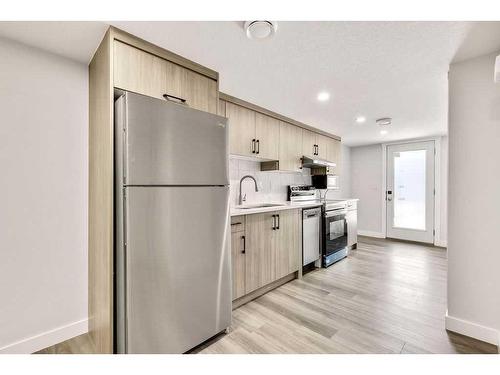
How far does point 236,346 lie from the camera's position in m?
1.74

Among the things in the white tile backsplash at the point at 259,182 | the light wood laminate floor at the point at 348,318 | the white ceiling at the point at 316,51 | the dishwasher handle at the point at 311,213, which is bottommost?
the light wood laminate floor at the point at 348,318

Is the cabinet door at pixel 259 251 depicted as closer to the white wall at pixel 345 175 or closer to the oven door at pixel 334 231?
the oven door at pixel 334 231

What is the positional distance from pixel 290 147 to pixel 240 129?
1002 mm

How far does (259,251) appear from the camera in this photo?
2.48 metres

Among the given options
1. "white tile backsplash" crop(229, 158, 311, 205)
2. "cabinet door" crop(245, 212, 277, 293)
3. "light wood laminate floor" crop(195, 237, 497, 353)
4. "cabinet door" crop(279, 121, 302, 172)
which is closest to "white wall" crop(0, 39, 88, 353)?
"light wood laminate floor" crop(195, 237, 497, 353)

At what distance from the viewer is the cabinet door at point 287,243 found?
273 cm

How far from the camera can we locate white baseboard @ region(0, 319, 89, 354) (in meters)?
1.60

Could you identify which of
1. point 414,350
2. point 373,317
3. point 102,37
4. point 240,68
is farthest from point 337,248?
point 102,37

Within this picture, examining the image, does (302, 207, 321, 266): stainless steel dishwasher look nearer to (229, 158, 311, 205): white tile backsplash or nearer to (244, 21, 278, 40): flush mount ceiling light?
(229, 158, 311, 205): white tile backsplash

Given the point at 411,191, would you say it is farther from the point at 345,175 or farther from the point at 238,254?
the point at 238,254

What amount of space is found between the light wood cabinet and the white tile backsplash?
0.75 meters

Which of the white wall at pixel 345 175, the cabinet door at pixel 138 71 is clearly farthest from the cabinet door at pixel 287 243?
the white wall at pixel 345 175

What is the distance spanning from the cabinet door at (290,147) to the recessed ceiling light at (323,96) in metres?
0.75
